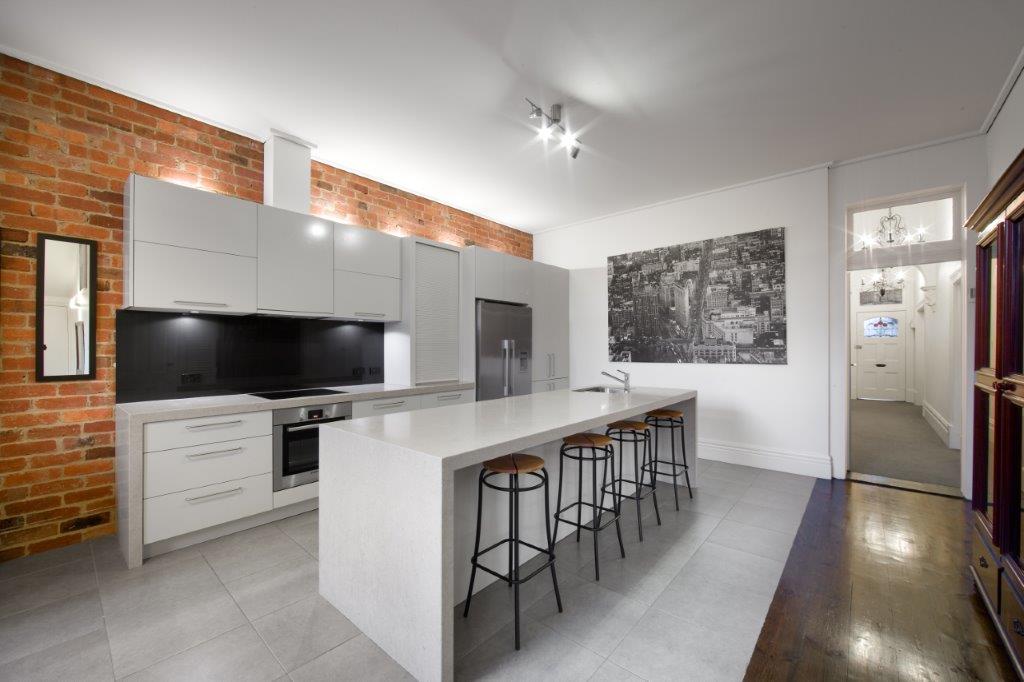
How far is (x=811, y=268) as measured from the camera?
160 inches

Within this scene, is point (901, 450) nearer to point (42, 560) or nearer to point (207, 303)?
point (207, 303)

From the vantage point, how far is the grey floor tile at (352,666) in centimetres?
160

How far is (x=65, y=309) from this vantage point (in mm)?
2600

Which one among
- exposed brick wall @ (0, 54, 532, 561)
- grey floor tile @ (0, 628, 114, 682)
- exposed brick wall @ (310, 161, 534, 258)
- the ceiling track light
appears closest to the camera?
grey floor tile @ (0, 628, 114, 682)

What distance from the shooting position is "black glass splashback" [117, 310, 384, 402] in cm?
286

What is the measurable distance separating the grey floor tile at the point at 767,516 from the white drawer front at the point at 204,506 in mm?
3315

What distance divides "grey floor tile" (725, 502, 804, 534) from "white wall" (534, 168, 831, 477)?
1.17 meters

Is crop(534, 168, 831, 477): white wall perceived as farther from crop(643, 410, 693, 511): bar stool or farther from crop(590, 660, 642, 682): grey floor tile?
crop(590, 660, 642, 682): grey floor tile

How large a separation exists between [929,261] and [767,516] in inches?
104

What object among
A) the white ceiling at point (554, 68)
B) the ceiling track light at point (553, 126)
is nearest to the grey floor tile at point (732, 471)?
the white ceiling at point (554, 68)

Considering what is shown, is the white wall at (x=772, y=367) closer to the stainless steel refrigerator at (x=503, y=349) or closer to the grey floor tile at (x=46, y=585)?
the stainless steel refrigerator at (x=503, y=349)

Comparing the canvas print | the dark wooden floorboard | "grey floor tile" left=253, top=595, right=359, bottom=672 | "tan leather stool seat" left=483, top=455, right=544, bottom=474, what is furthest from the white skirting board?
the canvas print

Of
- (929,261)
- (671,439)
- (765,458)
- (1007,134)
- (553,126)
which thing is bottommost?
(765,458)

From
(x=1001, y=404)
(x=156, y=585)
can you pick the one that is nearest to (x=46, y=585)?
(x=156, y=585)
